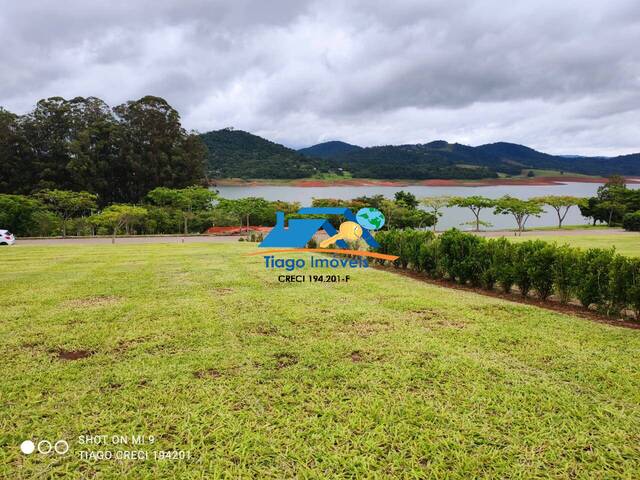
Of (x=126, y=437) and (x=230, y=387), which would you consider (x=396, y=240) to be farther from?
(x=126, y=437)

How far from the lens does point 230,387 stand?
317 centimetres

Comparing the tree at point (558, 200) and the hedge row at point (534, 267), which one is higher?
the tree at point (558, 200)

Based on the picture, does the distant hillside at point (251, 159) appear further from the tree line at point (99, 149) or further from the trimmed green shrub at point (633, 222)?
the trimmed green shrub at point (633, 222)

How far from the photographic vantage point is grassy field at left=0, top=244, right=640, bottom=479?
2.30 metres

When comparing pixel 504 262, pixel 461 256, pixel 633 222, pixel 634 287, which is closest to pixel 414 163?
pixel 633 222

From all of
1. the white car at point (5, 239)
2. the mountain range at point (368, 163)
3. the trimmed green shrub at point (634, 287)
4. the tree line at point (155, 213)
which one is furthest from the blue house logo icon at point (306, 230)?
the mountain range at point (368, 163)

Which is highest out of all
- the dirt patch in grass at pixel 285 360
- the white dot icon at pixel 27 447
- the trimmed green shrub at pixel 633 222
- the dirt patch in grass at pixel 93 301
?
the white dot icon at pixel 27 447

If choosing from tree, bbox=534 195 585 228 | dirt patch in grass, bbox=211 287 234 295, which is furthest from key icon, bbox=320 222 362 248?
tree, bbox=534 195 585 228

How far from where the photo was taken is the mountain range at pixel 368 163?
192 feet

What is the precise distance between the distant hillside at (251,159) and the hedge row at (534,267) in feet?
153

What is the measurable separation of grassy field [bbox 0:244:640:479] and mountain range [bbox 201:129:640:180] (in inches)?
1922

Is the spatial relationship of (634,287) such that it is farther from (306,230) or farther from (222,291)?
(306,230)

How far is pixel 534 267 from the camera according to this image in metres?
6.51

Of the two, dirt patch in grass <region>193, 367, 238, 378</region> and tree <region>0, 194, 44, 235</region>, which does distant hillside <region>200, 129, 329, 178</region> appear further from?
dirt patch in grass <region>193, 367, 238, 378</region>
